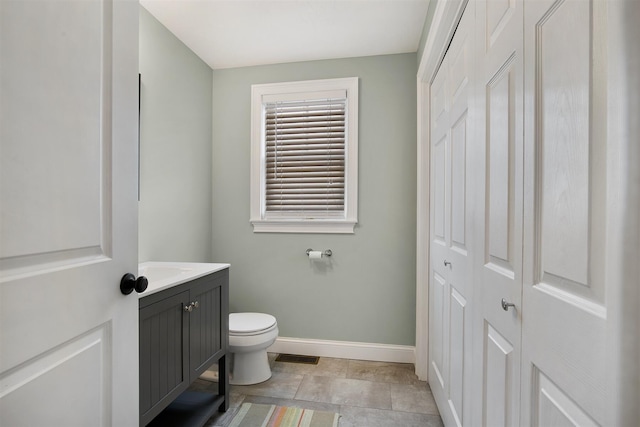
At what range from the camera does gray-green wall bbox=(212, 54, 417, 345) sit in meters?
2.54

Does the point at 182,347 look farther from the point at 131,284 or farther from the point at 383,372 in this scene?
the point at 383,372

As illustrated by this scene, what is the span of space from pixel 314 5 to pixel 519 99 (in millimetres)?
1591

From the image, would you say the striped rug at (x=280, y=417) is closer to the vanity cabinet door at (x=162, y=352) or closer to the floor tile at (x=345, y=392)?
the floor tile at (x=345, y=392)

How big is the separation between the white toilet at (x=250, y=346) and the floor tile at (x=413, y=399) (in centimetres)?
87

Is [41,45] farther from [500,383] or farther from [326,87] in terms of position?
[326,87]

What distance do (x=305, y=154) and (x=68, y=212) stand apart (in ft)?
6.68

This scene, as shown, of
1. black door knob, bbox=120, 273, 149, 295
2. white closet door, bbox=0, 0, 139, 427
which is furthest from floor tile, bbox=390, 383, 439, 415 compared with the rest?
black door knob, bbox=120, 273, 149, 295

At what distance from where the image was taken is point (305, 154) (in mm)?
2693

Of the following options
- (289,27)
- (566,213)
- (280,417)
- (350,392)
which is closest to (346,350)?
(350,392)

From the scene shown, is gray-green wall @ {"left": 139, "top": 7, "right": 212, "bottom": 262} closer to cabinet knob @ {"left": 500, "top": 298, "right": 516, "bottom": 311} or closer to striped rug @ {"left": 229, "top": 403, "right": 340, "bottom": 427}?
striped rug @ {"left": 229, "top": 403, "right": 340, "bottom": 427}

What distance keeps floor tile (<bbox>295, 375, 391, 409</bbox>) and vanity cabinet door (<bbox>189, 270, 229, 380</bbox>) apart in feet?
2.18

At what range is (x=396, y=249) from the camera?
2.55 meters

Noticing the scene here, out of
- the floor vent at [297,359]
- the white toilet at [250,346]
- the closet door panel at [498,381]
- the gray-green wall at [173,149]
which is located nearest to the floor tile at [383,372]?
the floor vent at [297,359]

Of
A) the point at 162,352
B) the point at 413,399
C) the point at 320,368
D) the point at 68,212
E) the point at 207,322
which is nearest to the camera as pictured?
the point at 68,212
